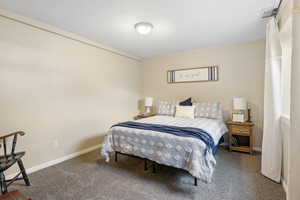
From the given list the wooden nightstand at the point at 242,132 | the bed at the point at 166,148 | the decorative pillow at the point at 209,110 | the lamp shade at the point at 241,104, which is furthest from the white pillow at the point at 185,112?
the bed at the point at 166,148

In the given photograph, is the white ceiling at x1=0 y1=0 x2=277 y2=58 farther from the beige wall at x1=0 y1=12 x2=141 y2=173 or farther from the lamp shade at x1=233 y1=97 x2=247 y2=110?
the lamp shade at x1=233 y1=97 x2=247 y2=110

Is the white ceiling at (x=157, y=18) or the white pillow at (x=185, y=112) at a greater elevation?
the white ceiling at (x=157, y=18)

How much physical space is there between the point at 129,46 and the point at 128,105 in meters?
1.68

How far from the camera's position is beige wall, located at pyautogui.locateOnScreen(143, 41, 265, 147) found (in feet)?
10.4

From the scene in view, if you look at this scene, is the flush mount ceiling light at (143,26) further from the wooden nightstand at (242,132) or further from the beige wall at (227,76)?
the wooden nightstand at (242,132)

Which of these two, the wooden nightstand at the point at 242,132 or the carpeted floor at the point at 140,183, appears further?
the wooden nightstand at the point at 242,132

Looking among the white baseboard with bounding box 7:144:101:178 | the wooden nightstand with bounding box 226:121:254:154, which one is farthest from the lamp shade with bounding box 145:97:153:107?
the wooden nightstand with bounding box 226:121:254:154

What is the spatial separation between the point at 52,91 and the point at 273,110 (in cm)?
352

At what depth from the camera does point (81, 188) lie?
1932mm

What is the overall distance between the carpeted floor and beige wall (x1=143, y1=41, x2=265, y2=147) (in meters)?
1.38

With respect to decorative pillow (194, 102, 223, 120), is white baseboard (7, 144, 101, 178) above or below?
below

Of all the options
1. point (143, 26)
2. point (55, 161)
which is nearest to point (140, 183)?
point (55, 161)

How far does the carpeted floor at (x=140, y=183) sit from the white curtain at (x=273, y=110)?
0.22 metres

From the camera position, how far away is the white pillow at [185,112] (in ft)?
11.0
